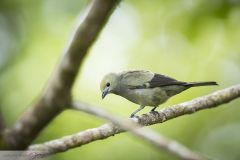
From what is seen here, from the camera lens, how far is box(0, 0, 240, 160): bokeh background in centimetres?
483

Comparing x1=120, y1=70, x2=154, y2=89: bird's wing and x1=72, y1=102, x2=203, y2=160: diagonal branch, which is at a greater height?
x1=120, y1=70, x2=154, y2=89: bird's wing

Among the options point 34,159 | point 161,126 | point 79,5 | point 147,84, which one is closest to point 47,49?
point 79,5

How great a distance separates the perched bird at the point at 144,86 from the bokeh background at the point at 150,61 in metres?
1.20

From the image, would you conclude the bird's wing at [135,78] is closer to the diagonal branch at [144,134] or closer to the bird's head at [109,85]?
the bird's head at [109,85]

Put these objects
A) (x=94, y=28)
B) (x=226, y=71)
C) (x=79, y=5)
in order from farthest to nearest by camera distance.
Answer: (x=79, y=5), (x=226, y=71), (x=94, y=28)

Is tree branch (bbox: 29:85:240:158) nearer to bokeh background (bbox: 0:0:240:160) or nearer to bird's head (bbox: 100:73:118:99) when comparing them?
bird's head (bbox: 100:73:118:99)

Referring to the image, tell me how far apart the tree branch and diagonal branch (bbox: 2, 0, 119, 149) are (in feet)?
Answer: 2.51

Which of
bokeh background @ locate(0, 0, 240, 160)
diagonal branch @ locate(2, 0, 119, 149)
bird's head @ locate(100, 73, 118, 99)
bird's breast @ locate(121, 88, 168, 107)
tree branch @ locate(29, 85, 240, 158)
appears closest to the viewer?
diagonal branch @ locate(2, 0, 119, 149)

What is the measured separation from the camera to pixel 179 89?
3.18m

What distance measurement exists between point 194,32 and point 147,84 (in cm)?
164

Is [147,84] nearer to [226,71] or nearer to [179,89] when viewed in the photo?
[179,89]

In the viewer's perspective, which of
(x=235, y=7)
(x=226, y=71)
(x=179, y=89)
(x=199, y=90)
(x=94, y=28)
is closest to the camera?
(x=94, y=28)

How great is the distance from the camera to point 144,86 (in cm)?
327

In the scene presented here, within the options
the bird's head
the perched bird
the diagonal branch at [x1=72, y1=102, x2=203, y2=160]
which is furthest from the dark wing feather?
the diagonal branch at [x1=72, y1=102, x2=203, y2=160]
